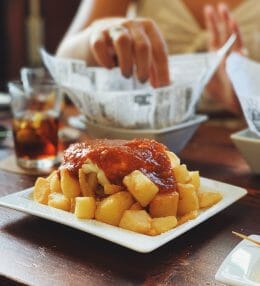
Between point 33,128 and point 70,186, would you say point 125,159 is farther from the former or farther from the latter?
point 33,128

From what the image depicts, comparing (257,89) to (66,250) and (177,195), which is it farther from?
(66,250)

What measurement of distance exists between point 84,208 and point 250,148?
362 millimetres

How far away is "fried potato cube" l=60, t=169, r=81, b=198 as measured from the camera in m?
0.70

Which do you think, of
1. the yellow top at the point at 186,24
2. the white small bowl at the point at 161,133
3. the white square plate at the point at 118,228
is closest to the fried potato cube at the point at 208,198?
the white square plate at the point at 118,228

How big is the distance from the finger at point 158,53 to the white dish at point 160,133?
0.35 ft

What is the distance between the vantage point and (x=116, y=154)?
69 cm

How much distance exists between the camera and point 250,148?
0.91m

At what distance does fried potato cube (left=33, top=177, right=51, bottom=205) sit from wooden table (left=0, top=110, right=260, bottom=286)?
3 centimetres

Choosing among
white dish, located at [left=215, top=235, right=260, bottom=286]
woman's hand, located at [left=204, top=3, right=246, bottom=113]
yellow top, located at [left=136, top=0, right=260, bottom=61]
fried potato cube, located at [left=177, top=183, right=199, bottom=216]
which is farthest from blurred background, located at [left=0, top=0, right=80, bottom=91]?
white dish, located at [left=215, top=235, right=260, bottom=286]

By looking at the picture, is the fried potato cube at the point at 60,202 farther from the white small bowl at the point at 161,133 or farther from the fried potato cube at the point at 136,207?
the white small bowl at the point at 161,133

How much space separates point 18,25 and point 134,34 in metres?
2.22

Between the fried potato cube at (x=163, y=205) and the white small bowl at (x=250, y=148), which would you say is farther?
the white small bowl at (x=250, y=148)

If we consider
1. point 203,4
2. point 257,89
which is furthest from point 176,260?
point 203,4

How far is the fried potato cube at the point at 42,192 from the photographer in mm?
727
